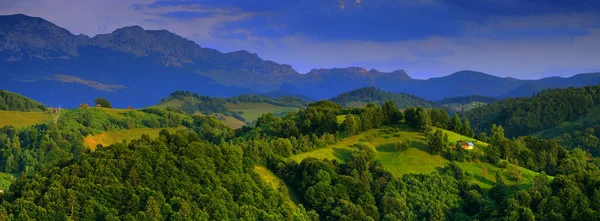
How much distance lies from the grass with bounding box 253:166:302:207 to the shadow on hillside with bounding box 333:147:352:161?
45.5 ft

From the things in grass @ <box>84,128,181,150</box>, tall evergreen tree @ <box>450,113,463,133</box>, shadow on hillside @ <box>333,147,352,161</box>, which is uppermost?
tall evergreen tree @ <box>450,113,463,133</box>

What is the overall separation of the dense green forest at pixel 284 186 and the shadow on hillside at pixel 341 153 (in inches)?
64.8

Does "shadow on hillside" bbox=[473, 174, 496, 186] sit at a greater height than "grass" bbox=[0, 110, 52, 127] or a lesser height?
greater

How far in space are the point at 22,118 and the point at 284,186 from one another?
13746 cm

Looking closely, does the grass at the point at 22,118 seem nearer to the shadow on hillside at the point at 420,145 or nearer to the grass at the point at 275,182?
the grass at the point at 275,182

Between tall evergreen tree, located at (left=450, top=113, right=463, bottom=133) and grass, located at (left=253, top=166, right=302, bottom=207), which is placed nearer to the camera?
grass, located at (left=253, top=166, right=302, bottom=207)

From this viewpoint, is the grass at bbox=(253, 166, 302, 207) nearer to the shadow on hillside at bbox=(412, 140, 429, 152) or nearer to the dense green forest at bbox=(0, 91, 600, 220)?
the dense green forest at bbox=(0, 91, 600, 220)

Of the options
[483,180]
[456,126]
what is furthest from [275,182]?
[456,126]

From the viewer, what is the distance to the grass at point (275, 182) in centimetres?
7881

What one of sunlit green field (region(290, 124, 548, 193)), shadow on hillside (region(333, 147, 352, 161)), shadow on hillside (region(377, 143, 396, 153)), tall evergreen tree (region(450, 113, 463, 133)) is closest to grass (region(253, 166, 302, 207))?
sunlit green field (region(290, 124, 548, 193))

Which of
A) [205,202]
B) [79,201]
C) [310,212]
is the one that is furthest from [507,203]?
[79,201]

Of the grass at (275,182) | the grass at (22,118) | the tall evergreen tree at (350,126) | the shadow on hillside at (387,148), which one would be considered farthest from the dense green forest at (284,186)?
the grass at (22,118)

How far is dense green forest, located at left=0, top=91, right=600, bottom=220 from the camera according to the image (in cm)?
6500

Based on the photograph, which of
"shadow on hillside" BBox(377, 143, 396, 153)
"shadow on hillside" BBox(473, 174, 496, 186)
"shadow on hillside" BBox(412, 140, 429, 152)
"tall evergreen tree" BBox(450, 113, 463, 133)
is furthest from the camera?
"tall evergreen tree" BBox(450, 113, 463, 133)
